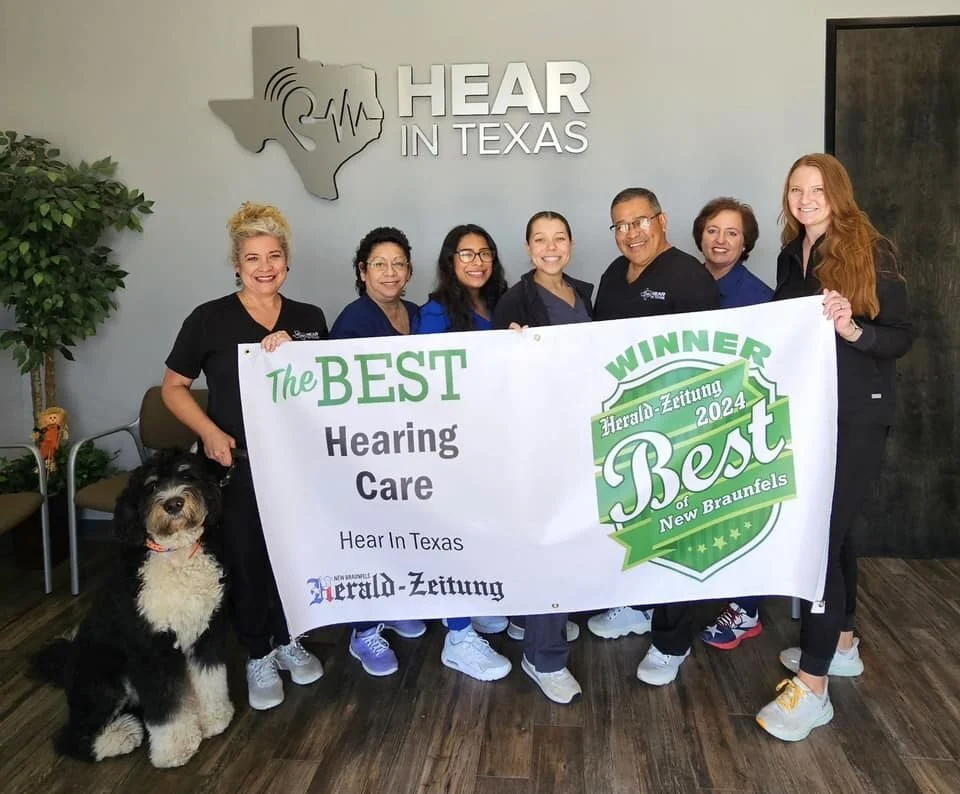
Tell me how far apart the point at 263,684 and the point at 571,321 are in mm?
1527

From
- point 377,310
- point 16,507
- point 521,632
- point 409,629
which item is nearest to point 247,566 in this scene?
point 409,629

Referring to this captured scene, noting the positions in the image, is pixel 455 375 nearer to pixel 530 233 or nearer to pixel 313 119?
pixel 530 233

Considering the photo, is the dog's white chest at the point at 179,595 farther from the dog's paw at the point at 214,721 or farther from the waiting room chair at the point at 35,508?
the waiting room chair at the point at 35,508

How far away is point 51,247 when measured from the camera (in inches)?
132

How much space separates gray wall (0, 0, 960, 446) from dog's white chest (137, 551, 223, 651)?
1.87 m

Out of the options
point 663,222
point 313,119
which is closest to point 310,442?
point 663,222

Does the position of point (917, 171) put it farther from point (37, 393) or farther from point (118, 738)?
point (37, 393)

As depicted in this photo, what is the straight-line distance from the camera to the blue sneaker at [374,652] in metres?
2.60

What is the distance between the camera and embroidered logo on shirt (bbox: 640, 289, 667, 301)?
93.7 inches

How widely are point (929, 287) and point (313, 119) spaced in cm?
299

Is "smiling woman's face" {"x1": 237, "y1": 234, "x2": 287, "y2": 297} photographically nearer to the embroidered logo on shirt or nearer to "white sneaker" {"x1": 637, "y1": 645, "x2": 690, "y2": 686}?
the embroidered logo on shirt

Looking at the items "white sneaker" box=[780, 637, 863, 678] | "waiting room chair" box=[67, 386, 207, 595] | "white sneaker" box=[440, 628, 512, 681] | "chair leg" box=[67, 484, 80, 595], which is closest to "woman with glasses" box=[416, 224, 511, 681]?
"white sneaker" box=[440, 628, 512, 681]

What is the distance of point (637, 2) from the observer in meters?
3.46

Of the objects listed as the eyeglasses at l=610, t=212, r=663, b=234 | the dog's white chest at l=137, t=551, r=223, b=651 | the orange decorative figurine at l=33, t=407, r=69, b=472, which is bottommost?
the dog's white chest at l=137, t=551, r=223, b=651
